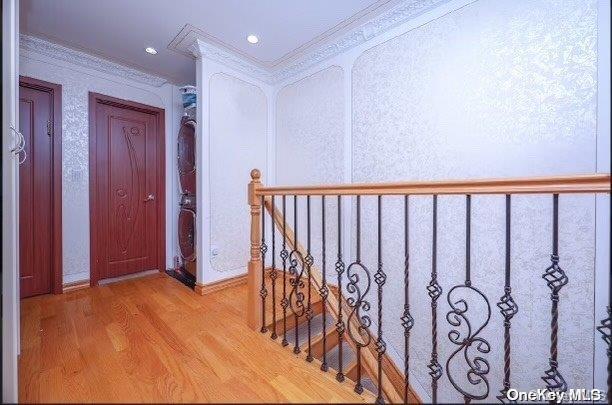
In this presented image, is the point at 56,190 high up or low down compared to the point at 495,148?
down

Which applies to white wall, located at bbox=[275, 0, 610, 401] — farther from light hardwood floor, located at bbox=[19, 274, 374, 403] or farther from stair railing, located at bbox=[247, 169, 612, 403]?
light hardwood floor, located at bbox=[19, 274, 374, 403]

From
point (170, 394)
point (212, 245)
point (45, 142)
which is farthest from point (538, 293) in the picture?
point (45, 142)

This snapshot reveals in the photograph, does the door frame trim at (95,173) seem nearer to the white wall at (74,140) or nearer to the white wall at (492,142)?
the white wall at (74,140)

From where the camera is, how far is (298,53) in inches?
110

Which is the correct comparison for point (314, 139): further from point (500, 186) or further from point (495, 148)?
point (500, 186)

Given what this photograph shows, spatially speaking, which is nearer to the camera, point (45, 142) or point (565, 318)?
point (565, 318)

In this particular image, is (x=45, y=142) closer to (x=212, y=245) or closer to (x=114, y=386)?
(x=212, y=245)

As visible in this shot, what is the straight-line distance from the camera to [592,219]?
1448 mm

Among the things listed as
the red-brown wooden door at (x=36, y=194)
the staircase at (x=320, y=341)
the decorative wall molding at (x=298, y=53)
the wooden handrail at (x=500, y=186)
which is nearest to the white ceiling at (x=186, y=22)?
the decorative wall molding at (x=298, y=53)

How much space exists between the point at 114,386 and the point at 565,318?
2.24 meters

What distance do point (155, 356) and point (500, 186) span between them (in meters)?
1.72

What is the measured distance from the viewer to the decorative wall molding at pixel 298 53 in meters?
2.13

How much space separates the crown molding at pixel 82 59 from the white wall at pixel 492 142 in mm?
2361

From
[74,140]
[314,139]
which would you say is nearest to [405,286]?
[314,139]
